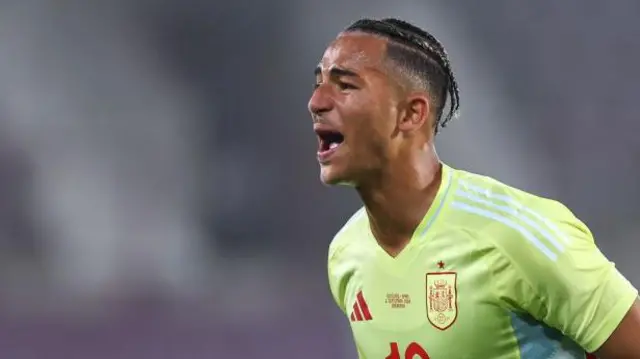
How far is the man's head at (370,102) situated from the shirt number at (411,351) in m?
0.31

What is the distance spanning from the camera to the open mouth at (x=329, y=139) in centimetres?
173

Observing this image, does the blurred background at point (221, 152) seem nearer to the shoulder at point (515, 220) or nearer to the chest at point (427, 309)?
the chest at point (427, 309)

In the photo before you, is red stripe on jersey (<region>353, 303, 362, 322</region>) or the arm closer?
the arm

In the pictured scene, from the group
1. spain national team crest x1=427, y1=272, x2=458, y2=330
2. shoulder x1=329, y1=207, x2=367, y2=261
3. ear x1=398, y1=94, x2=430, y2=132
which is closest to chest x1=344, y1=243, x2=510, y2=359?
spain national team crest x1=427, y1=272, x2=458, y2=330

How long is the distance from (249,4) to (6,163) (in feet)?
3.70

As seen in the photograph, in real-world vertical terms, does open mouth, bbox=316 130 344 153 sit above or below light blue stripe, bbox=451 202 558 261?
above

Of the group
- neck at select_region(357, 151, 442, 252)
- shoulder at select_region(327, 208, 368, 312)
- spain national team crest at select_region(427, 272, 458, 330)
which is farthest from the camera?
shoulder at select_region(327, 208, 368, 312)

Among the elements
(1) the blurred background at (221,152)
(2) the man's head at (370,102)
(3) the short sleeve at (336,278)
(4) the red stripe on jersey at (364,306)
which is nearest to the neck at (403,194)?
(2) the man's head at (370,102)

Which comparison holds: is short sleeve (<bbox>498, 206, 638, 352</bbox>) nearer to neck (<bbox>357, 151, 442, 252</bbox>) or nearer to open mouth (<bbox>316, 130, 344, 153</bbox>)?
neck (<bbox>357, 151, 442, 252</bbox>)

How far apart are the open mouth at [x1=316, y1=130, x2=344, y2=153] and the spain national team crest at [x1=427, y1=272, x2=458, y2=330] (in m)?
0.30

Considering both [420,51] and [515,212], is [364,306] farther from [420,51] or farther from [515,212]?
[420,51]

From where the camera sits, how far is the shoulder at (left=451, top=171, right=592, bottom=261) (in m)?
1.56

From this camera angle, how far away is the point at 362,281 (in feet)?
6.12

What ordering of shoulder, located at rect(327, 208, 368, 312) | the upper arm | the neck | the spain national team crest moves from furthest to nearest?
shoulder, located at rect(327, 208, 368, 312)
the neck
the spain national team crest
the upper arm
